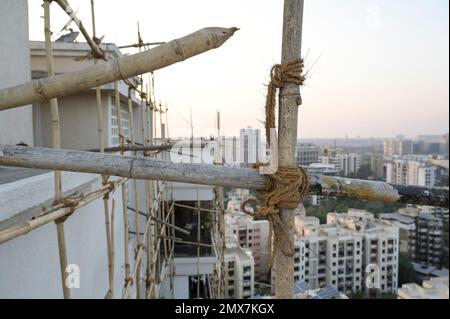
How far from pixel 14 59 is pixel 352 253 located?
12490 mm

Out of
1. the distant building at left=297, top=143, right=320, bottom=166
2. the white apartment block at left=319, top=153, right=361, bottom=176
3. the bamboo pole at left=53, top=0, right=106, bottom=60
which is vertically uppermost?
the bamboo pole at left=53, top=0, right=106, bottom=60

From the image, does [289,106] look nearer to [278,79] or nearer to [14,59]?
[278,79]

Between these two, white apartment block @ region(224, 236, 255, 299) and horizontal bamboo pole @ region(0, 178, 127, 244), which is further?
white apartment block @ region(224, 236, 255, 299)

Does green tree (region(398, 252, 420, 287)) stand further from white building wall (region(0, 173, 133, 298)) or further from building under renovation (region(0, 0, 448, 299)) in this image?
white building wall (region(0, 173, 133, 298))

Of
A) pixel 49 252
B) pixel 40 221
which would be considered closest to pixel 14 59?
pixel 49 252

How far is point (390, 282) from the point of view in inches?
560

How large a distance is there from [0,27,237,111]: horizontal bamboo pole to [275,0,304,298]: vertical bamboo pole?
30cm

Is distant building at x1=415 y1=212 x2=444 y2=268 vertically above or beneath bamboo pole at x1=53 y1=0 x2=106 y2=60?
beneath

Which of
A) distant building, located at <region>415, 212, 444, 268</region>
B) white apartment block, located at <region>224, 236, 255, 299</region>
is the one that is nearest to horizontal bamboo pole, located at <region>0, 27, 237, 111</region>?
white apartment block, located at <region>224, 236, 255, 299</region>

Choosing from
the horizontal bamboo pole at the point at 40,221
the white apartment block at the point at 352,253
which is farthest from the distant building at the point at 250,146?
the white apartment block at the point at 352,253

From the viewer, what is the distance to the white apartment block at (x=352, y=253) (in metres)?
10.8

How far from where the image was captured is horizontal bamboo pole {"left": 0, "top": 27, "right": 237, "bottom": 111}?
2.72 feet

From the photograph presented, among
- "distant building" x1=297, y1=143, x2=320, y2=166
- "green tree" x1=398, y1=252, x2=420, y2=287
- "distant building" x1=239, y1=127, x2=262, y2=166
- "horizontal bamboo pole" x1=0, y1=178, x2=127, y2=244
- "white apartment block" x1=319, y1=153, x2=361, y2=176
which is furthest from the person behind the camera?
"green tree" x1=398, y1=252, x2=420, y2=287

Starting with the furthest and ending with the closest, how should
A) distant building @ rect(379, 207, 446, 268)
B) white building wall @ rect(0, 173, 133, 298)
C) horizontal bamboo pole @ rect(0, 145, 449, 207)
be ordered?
distant building @ rect(379, 207, 446, 268) < white building wall @ rect(0, 173, 133, 298) < horizontal bamboo pole @ rect(0, 145, 449, 207)
